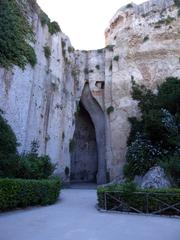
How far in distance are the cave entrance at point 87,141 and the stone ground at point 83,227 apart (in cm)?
1585

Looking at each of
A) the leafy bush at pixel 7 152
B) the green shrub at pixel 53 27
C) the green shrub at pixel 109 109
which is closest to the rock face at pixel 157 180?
the leafy bush at pixel 7 152

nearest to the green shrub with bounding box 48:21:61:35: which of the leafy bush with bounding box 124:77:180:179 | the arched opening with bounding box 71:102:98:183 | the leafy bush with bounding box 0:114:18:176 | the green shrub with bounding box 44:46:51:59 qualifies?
the green shrub with bounding box 44:46:51:59

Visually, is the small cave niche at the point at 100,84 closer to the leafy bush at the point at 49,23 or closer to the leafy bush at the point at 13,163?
the leafy bush at the point at 49,23

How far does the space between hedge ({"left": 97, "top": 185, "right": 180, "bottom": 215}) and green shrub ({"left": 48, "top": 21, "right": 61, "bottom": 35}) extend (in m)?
15.4

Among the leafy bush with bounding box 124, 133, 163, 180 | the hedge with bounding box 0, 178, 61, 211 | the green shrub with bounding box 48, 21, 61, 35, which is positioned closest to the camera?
the hedge with bounding box 0, 178, 61, 211

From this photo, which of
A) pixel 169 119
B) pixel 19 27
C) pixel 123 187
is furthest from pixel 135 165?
pixel 19 27

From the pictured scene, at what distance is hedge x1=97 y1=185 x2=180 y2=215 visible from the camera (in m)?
9.47

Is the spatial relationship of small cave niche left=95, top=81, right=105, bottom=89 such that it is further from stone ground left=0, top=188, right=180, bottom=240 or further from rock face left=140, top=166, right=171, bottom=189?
stone ground left=0, top=188, right=180, bottom=240

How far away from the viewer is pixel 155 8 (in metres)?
25.3

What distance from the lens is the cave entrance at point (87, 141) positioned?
2540cm

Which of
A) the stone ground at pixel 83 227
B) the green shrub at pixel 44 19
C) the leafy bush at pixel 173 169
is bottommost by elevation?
the stone ground at pixel 83 227

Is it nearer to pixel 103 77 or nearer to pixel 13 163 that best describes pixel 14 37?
pixel 13 163

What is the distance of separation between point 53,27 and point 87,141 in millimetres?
12093

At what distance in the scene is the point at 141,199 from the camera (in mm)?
9789
